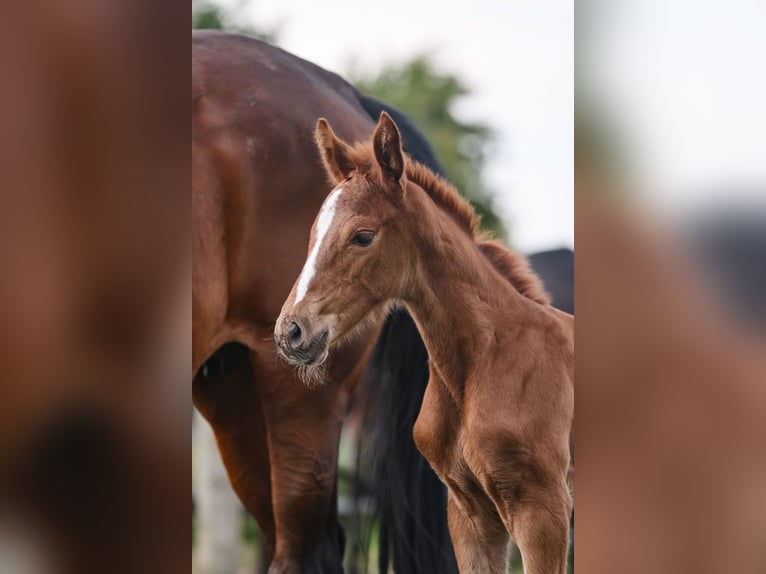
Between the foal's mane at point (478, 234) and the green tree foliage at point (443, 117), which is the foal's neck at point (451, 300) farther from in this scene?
the green tree foliage at point (443, 117)

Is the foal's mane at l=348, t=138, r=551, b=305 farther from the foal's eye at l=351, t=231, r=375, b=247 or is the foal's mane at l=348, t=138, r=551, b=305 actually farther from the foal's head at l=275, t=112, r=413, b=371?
the foal's eye at l=351, t=231, r=375, b=247

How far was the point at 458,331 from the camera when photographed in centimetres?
163

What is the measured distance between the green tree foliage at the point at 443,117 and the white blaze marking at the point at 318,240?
28cm

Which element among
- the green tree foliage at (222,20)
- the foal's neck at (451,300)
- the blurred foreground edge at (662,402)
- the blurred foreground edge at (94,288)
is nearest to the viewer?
the blurred foreground edge at (94,288)

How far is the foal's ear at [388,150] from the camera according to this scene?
1.56m

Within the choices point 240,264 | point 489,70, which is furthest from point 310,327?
point 489,70

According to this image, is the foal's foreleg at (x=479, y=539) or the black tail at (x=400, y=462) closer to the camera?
the foal's foreleg at (x=479, y=539)

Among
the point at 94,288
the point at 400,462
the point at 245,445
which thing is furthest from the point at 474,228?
the point at 94,288

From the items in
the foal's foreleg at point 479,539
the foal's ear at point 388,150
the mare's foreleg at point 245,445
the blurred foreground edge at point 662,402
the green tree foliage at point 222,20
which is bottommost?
the foal's foreleg at point 479,539

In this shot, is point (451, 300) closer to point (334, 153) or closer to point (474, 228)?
point (474, 228)

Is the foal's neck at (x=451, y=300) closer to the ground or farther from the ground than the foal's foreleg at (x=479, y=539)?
farther from the ground

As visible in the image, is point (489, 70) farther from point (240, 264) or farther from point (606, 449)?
point (606, 449)

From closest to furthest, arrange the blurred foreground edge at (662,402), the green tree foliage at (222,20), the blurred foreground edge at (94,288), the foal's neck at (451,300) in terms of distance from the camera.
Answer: the blurred foreground edge at (94,288) → the blurred foreground edge at (662,402) → the foal's neck at (451,300) → the green tree foliage at (222,20)

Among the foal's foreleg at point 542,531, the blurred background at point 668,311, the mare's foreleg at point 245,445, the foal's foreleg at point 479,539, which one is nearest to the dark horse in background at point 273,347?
the mare's foreleg at point 245,445
